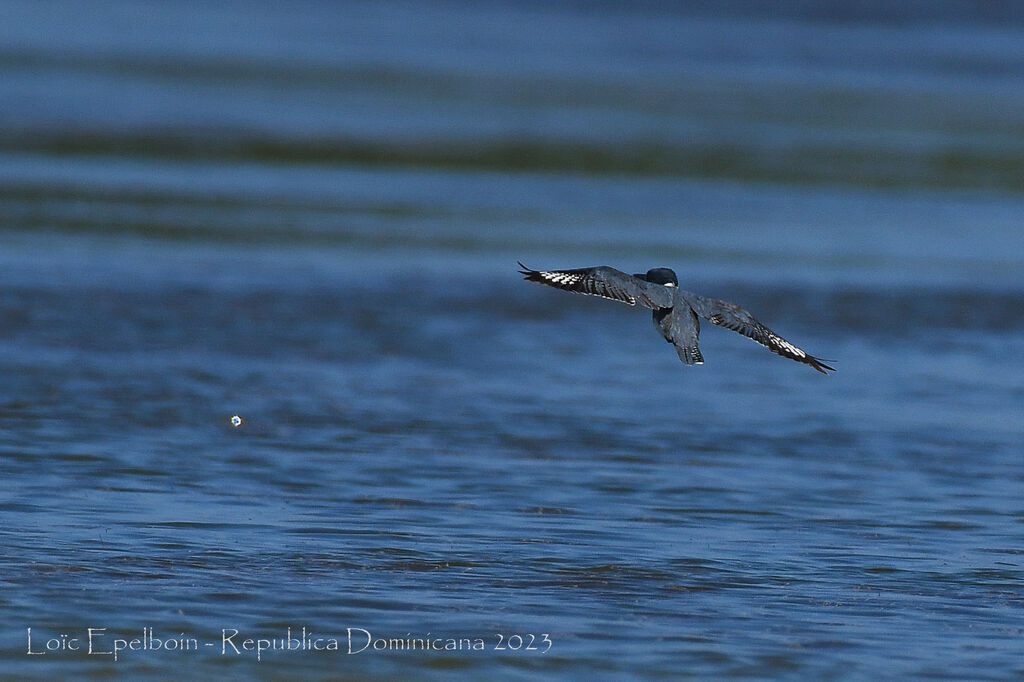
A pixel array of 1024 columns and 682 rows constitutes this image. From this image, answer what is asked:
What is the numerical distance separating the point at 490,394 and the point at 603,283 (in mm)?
4928

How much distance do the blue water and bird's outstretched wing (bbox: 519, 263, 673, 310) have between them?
1.34 meters

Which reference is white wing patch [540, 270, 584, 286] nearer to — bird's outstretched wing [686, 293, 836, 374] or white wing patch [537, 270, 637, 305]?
white wing patch [537, 270, 637, 305]

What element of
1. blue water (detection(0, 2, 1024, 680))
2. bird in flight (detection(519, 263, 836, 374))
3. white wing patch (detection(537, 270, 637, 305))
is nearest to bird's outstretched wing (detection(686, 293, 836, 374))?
bird in flight (detection(519, 263, 836, 374))

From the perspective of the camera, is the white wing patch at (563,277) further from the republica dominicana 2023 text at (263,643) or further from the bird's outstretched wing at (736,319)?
the republica dominicana 2023 text at (263,643)

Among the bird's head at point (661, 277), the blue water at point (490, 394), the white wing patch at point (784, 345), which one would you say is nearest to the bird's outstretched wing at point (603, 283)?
the bird's head at point (661, 277)

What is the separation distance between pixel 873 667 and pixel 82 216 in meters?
12.7

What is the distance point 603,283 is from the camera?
791 centimetres

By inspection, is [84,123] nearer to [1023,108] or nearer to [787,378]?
[787,378]

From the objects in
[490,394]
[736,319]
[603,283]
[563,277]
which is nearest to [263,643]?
[563,277]

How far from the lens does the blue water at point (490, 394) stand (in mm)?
7922

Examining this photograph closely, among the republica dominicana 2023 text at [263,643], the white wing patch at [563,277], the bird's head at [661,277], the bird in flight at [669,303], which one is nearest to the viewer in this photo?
the republica dominicana 2023 text at [263,643]

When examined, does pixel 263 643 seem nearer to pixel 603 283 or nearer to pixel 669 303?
pixel 603 283

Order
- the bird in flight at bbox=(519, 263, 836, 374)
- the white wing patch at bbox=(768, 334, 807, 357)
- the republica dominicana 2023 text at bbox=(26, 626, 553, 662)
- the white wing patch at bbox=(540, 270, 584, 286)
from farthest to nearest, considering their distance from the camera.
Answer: the white wing patch at bbox=(768, 334, 807, 357) < the bird in flight at bbox=(519, 263, 836, 374) < the white wing patch at bbox=(540, 270, 584, 286) < the republica dominicana 2023 text at bbox=(26, 626, 553, 662)

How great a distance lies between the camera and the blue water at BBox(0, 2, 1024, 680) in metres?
7.92
